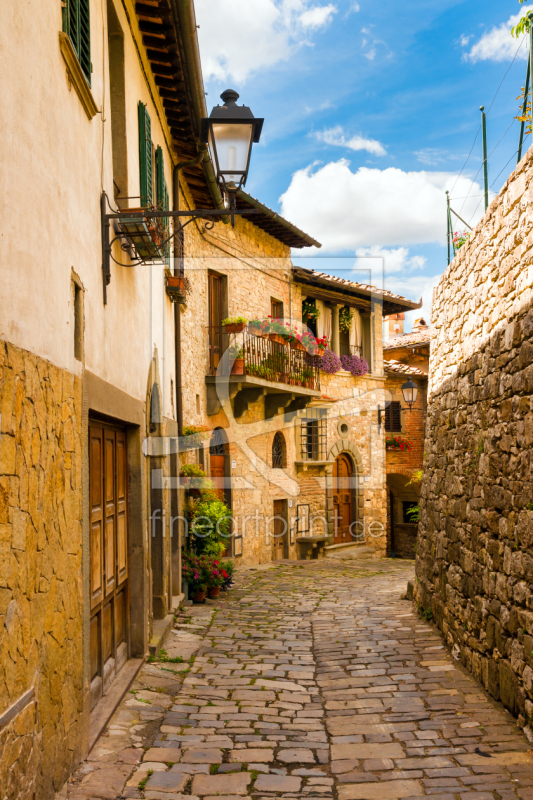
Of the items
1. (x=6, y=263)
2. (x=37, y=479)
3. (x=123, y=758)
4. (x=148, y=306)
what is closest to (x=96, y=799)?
(x=123, y=758)

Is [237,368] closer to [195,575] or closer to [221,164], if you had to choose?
[195,575]

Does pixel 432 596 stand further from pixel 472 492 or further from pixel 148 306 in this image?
pixel 148 306

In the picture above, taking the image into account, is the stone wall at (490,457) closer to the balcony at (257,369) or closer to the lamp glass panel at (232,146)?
the lamp glass panel at (232,146)

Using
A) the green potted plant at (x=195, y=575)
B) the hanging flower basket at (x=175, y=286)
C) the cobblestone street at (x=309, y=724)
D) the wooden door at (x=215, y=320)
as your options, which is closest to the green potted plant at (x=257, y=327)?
the wooden door at (x=215, y=320)

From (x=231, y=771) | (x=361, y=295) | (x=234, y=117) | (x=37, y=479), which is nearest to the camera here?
(x=37, y=479)

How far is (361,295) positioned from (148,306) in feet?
43.3

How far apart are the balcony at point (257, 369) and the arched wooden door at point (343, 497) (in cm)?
324

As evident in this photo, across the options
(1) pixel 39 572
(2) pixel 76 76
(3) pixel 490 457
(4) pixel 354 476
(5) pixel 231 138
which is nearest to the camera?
(1) pixel 39 572

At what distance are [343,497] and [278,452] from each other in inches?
144

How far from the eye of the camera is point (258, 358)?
14.1 metres

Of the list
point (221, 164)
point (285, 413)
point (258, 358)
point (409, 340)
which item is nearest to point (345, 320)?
point (285, 413)

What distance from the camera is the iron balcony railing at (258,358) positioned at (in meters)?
13.3

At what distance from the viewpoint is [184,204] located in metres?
10.8

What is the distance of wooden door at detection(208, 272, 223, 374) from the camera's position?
13.4 metres
